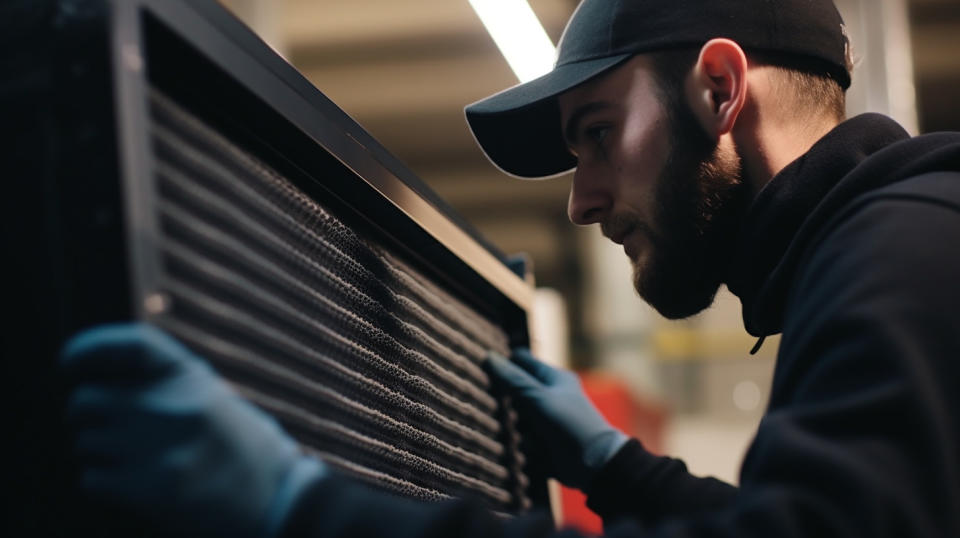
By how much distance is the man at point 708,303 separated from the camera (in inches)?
26.7

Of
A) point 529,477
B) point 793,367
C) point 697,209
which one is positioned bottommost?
point 529,477

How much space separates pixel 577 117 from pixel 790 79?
302 mm

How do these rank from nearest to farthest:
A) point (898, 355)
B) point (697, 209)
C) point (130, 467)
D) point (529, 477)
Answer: point (130, 467)
point (898, 355)
point (697, 209)
point (529, 477)

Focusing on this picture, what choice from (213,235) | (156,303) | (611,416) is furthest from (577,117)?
(611,416)

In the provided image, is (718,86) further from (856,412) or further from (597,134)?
(856,412)

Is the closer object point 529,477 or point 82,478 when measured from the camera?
point 82,478

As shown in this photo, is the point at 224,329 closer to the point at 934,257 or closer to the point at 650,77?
the point at 934,257

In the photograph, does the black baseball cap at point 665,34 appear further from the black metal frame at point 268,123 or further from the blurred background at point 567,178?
the blurred background at point 567,178

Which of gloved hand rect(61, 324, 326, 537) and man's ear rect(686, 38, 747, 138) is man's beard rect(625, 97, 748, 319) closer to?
man's ear rect(686, 38, 747, 138)

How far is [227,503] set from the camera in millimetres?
687

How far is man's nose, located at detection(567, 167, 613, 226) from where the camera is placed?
1.39 m

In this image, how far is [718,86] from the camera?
1.33m

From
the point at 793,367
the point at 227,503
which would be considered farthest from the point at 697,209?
the point at 227,503

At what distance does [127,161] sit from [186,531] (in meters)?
0.26
